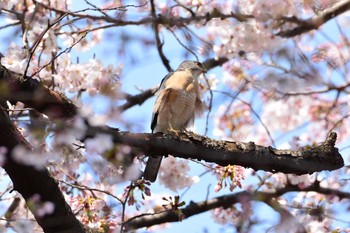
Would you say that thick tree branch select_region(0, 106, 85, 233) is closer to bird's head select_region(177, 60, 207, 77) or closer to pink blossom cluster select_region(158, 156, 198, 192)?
pink blossom cluster select_region(158, 156, 198, 192)

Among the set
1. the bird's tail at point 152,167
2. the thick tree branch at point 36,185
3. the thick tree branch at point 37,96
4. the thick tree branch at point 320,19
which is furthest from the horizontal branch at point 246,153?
the thick tree branch at point 320,19

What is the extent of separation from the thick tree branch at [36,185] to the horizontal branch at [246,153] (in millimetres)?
541

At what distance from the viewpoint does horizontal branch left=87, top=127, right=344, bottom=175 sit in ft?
11.6

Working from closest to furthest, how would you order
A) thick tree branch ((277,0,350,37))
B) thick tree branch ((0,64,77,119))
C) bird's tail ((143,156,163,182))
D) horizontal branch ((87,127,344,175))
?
thick tree branch ((0,64,77,119)), horizontal branch ((87,127,344,175)), bird's tail ((143,156,163,182)), thick tree branch ((277,0,350,37))

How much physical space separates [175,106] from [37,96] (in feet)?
Result: 7.03

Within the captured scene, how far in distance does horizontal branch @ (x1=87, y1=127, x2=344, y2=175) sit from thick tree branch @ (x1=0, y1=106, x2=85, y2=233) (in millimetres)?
541

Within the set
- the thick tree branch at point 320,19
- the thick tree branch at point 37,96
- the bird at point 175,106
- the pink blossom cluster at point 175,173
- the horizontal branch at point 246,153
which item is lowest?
the horizontal branch at point 246,153

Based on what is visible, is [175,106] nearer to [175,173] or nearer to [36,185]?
[175,173]

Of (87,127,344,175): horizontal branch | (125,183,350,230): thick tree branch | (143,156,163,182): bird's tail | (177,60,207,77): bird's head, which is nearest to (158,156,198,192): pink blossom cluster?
(125,183,350,230): thick tree branch

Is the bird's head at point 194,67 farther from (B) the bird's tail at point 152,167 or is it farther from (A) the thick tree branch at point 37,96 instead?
(A) the thick tree branch at point 37,96

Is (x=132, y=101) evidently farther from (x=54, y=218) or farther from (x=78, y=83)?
(x=54, y=218)

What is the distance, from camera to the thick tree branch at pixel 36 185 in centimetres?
320

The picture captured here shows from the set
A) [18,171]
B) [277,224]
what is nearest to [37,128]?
[18,171]

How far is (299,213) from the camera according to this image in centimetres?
528
